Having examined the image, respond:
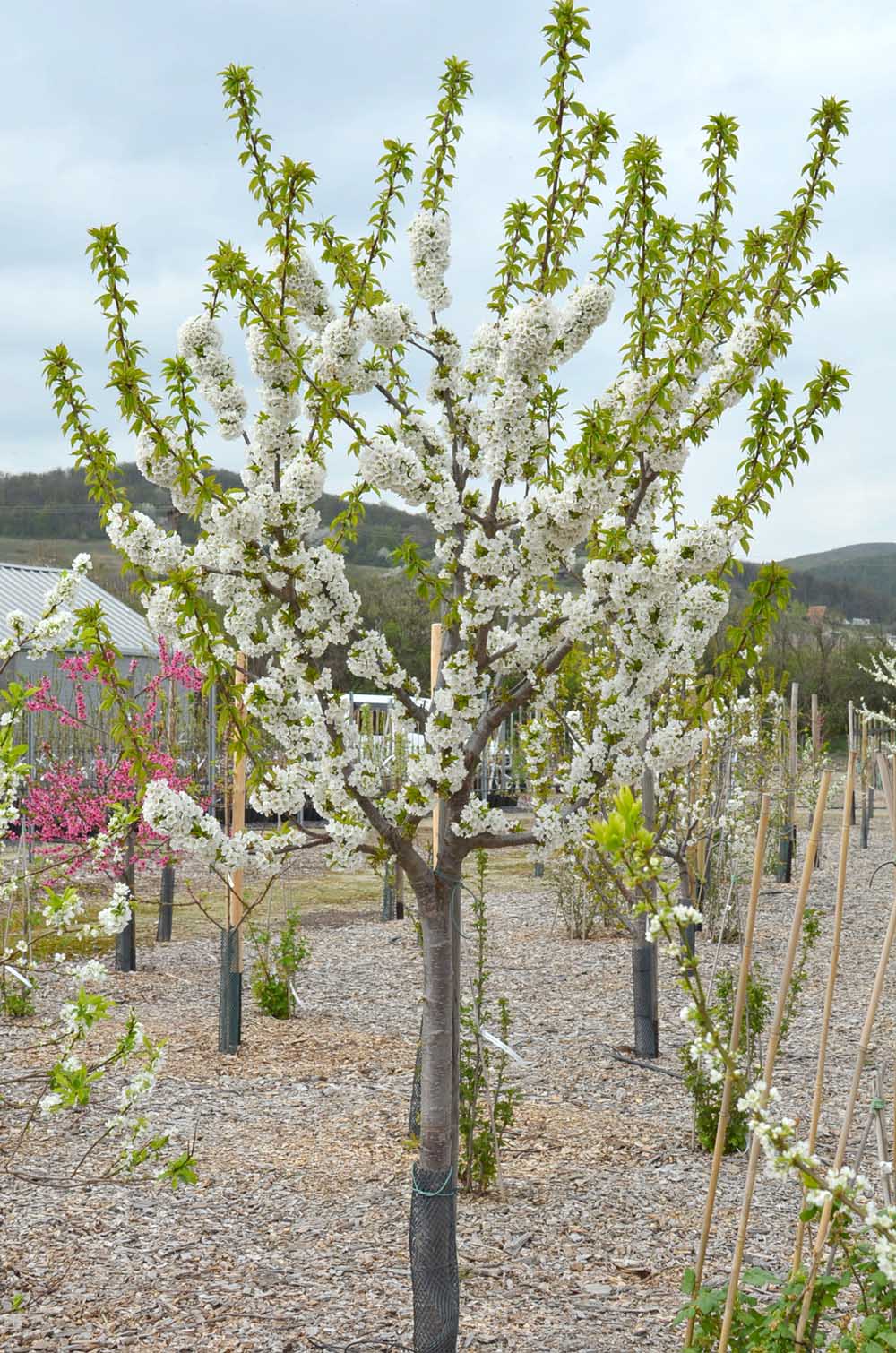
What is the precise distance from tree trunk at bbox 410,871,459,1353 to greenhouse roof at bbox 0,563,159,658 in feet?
61.7

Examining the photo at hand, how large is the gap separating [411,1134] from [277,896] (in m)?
8.10

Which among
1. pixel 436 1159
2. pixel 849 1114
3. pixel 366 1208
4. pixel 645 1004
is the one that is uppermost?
pixel 849 1114

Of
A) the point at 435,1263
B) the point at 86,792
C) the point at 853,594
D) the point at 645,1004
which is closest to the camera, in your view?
the point at 435,1263

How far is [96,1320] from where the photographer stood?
342 cm

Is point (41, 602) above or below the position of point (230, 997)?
above

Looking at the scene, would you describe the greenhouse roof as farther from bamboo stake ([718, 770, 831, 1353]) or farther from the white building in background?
bamboo stake ([718, 770, 831, 1353])

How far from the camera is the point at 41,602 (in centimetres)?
2408

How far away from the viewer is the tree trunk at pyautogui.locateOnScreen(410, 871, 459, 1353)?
3.21m

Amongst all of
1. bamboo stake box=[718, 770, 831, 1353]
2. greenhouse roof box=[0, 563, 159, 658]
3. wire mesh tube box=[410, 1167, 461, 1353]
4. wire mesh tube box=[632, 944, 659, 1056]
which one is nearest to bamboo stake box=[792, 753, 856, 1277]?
bamboo stake box=[718, 770, 831, 1353]

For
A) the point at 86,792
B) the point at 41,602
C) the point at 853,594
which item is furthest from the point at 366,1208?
the point at 853,594

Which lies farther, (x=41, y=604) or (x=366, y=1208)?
(x=41, y=604)

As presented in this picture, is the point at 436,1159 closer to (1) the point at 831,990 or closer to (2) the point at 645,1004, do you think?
(1) the point at 831,990

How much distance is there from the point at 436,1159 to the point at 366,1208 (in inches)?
44.1

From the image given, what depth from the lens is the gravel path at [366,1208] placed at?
3.46 m
